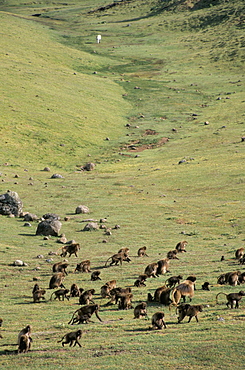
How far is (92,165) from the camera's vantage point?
212 ft

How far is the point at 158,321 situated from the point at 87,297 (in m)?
3.79

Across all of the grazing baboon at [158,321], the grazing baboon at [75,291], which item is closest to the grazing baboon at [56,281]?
the grazing baboon at [75,291]

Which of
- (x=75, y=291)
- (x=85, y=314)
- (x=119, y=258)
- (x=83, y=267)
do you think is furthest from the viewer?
(x=119, y=258)

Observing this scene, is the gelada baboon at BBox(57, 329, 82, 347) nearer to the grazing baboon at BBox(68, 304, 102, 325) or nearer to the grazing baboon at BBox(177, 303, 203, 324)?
the grazing baboon at BBox(68, 304, 102, 325)

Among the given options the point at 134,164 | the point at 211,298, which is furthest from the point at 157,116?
the point at 211,298

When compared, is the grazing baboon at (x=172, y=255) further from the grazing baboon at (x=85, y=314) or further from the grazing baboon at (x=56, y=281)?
the grazing baboon at (x=85, y=314)

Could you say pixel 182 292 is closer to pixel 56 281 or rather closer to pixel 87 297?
pixel 87 297

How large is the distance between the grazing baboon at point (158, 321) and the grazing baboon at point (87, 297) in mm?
3466

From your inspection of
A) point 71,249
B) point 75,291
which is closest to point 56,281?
point 75,291

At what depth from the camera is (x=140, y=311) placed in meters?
16.3

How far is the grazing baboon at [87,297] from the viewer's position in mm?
17953

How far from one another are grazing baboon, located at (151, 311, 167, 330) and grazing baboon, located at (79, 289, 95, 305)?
3466 millimetres

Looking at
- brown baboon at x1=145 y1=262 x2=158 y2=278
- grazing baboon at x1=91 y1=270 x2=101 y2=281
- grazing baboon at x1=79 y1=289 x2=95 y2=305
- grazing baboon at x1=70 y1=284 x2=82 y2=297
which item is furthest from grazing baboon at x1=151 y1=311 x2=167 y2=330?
grazing baboon at x1=91 y1=270 x2=101 y2=281

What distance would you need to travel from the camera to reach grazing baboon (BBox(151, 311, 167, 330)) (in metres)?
14.9
